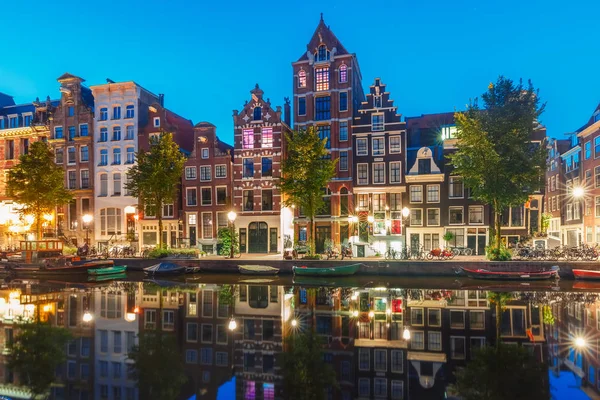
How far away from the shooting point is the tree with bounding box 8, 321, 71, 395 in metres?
12.3

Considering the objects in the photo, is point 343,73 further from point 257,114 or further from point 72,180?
point 72,180

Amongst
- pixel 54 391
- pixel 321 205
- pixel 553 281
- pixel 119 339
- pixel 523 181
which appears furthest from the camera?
pixel 321 205

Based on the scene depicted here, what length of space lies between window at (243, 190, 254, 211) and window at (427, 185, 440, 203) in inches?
805

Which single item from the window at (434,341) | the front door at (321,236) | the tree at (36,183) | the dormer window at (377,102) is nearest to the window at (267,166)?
the front door at (321,236)

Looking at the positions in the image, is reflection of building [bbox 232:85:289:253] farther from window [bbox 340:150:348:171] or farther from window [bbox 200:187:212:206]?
window [bbox 340:150:348:171]

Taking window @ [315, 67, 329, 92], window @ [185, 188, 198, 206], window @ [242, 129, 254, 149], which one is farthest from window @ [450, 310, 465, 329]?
window @ [185, 188, 198, 206]

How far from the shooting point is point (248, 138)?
48938mm

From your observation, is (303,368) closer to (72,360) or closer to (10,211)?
(72,360)

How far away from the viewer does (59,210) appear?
180ft

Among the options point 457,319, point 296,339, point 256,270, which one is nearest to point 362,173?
point 256,270

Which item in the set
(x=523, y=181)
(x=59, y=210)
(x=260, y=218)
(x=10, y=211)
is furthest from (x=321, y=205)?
(x=10, y=211)

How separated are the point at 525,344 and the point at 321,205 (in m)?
27.3

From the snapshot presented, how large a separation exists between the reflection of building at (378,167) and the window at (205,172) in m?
16.7

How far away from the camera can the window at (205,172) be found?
50094mm
